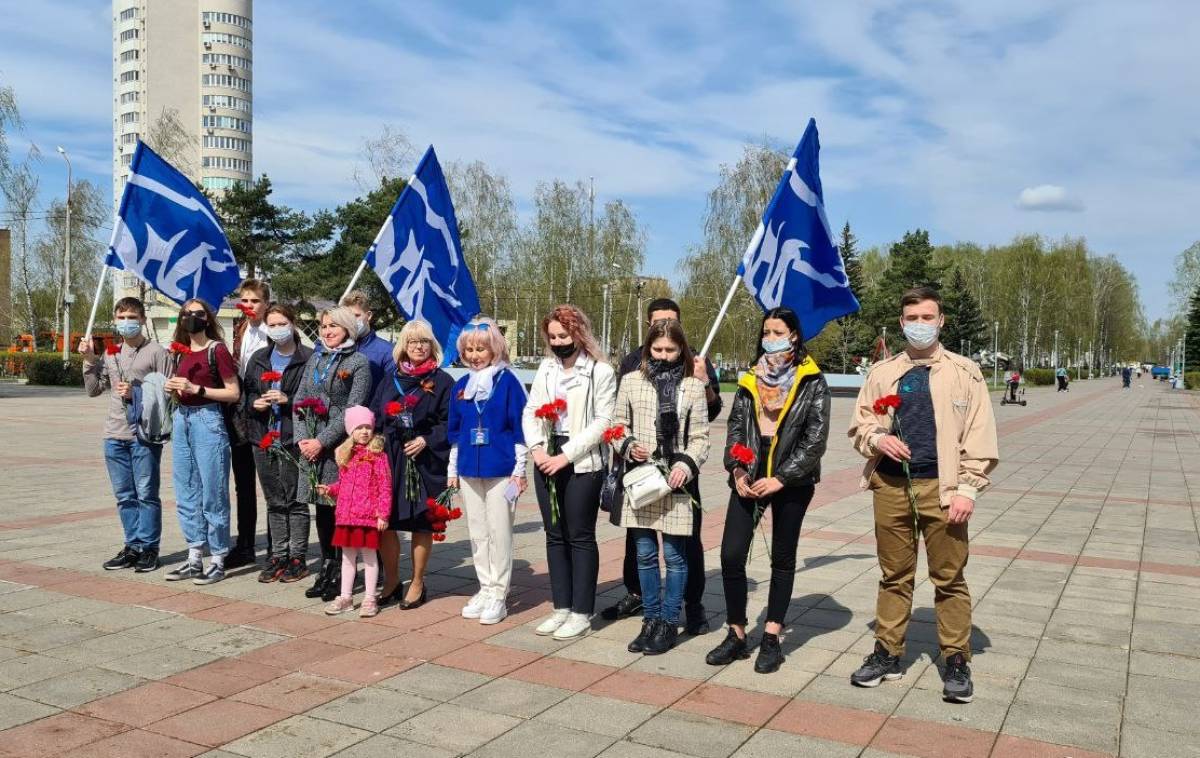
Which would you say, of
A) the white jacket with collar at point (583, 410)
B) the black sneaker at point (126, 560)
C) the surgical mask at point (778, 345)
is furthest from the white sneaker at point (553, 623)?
the black sneaker at point (126, 560)

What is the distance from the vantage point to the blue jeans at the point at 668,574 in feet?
17.1

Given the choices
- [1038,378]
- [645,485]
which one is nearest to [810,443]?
[645,485]

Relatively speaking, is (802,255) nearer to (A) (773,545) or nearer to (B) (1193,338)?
(A) (773,545)

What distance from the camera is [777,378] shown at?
4855 millimetres

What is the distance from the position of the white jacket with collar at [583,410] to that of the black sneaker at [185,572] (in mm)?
2788

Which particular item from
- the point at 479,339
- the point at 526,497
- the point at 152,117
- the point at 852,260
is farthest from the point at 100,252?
the point at 479,339

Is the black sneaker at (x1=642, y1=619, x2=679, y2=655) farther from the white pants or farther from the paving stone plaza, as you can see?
the white pants

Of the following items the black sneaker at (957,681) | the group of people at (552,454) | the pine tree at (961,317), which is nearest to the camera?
the black sneaker at (957,681)

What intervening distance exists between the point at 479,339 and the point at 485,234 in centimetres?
5218

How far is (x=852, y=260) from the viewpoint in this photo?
6694 centimetres

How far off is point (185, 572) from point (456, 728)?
3398 mm

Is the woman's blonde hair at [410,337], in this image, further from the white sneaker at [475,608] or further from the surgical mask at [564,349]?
the white sneaker at [475,608]

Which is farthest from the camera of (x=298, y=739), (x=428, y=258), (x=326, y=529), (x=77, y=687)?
(x=428, y=258)

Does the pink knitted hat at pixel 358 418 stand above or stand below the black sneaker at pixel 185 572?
above
